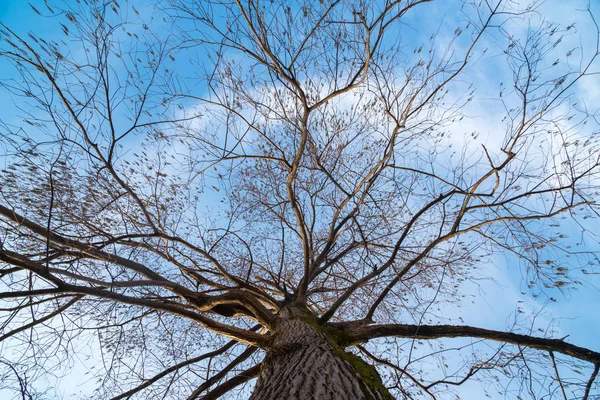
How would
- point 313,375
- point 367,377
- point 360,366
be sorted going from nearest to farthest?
point 313,375 → point 367,377 → point 360,366

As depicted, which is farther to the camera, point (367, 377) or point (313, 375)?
point (367, 377)

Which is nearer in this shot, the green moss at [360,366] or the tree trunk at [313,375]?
the tree trunk at [313,375]

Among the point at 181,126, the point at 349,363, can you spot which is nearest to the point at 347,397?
the point at 349,363

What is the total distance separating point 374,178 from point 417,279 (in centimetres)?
183

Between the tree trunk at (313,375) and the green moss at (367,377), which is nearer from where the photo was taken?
the tree trunk at (313,375)

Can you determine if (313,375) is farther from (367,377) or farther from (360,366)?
(360,366)

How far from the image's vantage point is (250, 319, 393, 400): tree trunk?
5.56 ft

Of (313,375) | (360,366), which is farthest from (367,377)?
(313,375)

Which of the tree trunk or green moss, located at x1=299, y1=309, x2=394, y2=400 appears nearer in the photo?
the tree trunk

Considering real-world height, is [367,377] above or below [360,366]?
below

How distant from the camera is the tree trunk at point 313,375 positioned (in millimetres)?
1695

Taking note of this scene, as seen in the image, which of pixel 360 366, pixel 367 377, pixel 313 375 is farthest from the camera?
pixel 360 366

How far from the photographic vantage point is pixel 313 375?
188 centimetres

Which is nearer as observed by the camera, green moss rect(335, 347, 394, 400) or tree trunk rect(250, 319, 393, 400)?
tree trunk rect(250, 319, 393, 400)
